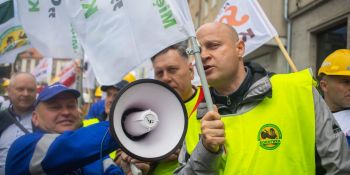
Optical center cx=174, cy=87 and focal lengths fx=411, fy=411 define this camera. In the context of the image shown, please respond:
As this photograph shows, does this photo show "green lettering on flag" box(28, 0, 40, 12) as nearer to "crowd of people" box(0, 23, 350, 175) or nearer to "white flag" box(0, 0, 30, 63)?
"white flag" box(0, 0, 30, 63)

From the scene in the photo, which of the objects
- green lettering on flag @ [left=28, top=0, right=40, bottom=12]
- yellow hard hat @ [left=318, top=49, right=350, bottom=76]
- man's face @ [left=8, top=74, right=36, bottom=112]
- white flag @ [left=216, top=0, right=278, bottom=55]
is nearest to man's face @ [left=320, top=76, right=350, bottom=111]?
yellow hard hat @ [left=318, top=49, right=350, bottom=76]

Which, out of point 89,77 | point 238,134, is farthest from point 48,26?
point 89,77

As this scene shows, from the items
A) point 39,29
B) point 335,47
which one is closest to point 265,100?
point 39,29

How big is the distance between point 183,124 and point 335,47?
22.9 ft

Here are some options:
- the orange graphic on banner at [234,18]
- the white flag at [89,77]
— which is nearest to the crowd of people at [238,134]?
the orange graphic on banner at [234,18]

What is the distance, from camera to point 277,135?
2.18 meters

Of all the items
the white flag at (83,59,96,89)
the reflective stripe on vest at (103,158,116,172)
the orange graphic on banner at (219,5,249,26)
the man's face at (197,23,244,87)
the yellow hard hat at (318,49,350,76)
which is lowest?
the reflective stripe on vest at (103,158,116,172)

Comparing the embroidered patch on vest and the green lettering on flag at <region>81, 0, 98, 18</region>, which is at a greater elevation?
the green lettering on flag at <region>81, 0, 98, 18</region>

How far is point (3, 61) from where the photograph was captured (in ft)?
16.3

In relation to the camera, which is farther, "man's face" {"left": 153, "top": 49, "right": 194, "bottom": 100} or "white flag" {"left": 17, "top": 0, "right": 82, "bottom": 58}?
"white flag" {"left": 17, "top": 0, "right": 82, "bottom": 58}

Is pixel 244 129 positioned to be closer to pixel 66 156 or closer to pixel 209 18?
pixel 66 156

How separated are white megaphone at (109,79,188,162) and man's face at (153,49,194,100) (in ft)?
2.46

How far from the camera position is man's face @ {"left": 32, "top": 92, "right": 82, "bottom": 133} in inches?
112

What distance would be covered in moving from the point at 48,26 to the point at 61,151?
8.38 ft
